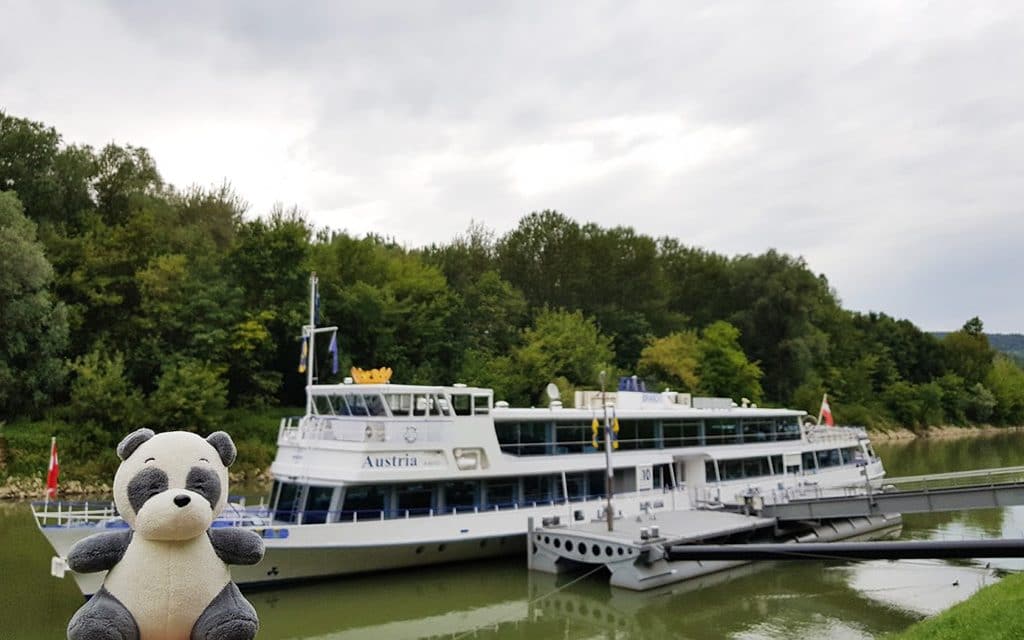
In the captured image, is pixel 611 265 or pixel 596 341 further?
pixel 611 265

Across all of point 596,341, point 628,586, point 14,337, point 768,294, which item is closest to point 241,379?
point 14,337

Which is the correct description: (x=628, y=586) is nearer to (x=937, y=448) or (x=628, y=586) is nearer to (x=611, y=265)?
(x=611, y=265)

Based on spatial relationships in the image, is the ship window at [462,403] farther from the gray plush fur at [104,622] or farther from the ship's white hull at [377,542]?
the gray plush fur at [104,622]

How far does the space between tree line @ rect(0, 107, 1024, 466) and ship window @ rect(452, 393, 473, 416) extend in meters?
17.0

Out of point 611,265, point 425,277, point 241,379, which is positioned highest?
point 611,265

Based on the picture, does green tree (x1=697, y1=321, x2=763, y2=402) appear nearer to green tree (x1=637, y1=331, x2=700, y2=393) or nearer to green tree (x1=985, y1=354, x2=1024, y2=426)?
green tree (x1=637, y1=331, x2=700, y2=393)

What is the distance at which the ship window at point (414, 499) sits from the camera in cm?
1820

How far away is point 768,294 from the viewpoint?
212 feet

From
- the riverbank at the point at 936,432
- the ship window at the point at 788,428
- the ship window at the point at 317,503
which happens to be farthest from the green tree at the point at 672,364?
the ship window at the point at 317,503

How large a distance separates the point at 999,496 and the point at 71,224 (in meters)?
41.0

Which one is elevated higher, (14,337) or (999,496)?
(14,337)

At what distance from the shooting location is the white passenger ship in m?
16.8

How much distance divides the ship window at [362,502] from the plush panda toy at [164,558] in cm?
1156

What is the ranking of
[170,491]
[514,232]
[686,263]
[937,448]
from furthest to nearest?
[686,263], [514,232], [937,448], [170,491]
